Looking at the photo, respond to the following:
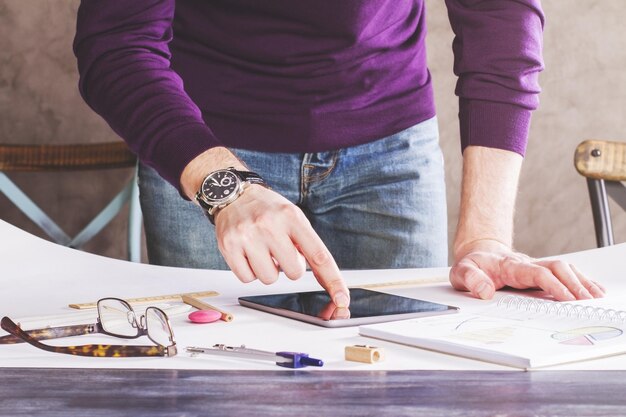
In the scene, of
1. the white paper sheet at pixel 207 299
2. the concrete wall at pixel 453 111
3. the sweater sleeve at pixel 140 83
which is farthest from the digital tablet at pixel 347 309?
the concrete wall at pixel 453 111

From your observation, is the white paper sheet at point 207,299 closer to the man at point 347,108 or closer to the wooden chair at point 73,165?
the man at point 347,108

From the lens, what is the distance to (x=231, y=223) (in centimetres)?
93

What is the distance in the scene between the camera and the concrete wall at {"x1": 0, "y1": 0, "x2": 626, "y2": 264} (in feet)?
8.63

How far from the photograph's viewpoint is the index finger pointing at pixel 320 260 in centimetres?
88

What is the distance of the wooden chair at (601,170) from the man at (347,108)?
567mm

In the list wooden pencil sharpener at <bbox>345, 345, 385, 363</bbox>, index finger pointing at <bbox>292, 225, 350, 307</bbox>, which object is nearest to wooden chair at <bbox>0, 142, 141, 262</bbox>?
index finger pointing at <bbox>292, 225, 350, 307</bbox>

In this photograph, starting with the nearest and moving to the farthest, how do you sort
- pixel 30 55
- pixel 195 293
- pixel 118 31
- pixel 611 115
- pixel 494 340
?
pixel 494 340, pixel 195 293, pixel 118 31, pixel 30 55, pixel 611 115

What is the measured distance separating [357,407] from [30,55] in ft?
7.63

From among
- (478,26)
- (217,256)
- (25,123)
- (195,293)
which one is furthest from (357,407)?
(25,123)

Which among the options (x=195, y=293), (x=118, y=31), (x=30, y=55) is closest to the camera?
(x=195, y=293)

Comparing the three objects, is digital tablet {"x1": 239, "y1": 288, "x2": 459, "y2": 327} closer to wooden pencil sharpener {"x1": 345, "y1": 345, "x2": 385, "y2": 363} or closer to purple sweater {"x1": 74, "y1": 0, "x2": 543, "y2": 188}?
wooden pencil sharpener {"x1": 345, "y1": 345, "x2": 385, "y2": 363}

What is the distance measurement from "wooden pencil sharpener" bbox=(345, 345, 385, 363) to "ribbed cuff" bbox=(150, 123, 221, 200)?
0.45m

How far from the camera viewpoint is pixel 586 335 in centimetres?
73

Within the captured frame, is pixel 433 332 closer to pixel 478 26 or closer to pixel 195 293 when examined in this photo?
pixel 195 293
